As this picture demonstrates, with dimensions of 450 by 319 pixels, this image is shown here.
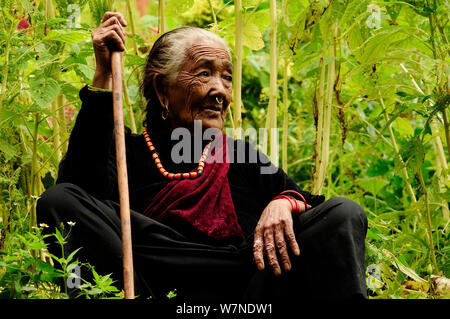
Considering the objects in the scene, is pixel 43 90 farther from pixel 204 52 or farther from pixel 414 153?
pixel 414 153

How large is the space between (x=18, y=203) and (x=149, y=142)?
23.6 inches

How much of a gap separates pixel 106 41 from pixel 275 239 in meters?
0.75

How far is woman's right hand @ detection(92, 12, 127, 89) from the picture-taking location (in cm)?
176

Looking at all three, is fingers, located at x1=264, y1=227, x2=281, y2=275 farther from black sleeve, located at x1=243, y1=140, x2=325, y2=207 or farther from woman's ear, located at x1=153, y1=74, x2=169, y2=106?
woman's ear, located at x1=153, y1=74, x2=169, y2=106

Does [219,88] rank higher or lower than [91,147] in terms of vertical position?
higher

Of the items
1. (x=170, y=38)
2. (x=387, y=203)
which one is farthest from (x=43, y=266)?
(x=387, y=203)

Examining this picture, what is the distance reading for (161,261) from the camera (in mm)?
1838

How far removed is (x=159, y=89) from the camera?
7.44 feet

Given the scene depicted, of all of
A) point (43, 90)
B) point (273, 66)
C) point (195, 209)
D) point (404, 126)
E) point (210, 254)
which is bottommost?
point (210, 254)

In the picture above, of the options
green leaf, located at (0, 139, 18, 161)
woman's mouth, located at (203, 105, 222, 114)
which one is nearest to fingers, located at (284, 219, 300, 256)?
woman's mouth, located at (203, 105, 222, 114)

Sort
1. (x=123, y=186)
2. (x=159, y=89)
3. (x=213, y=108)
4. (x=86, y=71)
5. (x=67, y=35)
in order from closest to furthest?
(x=123, y=186) → (x=67, y=35) → (x=86, y=71) → (x=213, y=108) → (x=159, y=89)

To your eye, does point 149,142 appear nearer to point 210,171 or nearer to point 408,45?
point 210,171

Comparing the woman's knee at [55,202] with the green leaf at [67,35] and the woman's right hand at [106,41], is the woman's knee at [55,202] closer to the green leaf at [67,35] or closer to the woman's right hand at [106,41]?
the woman's right hand at [106,41]

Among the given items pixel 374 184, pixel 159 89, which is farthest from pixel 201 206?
pixel 374 184
